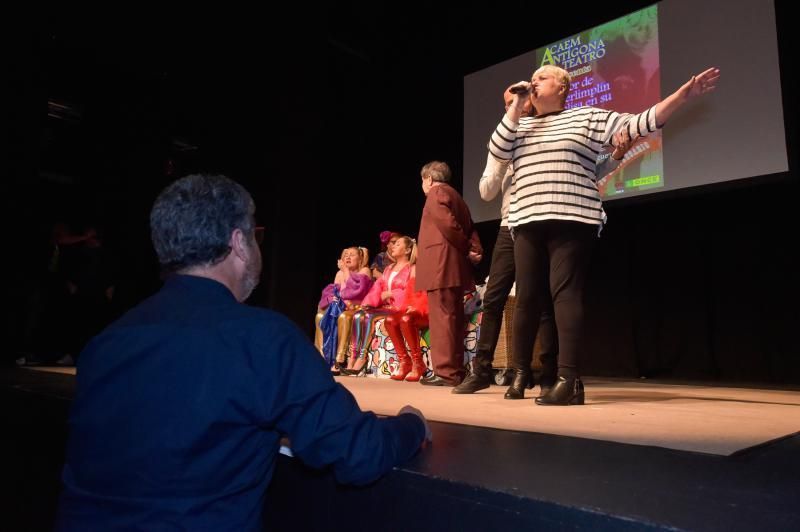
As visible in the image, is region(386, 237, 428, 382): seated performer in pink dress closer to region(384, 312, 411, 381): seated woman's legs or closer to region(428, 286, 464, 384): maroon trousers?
region(384, 312, 411, 381): seated woman's legs

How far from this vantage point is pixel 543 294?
7.47 feet

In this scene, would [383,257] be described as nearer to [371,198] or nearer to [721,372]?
[371,198]

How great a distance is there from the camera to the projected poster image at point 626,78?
4168 millimetres

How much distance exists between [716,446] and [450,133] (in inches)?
194

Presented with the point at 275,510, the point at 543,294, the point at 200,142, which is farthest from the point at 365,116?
the point at 275,510

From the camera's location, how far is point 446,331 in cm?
338

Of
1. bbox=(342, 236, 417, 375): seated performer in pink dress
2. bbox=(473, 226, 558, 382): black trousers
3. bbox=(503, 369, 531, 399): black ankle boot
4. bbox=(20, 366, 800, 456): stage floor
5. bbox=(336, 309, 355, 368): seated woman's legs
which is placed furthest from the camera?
bbox=(336, 309, 355, 368): seated woman's legs

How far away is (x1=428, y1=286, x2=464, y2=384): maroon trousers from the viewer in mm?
3389

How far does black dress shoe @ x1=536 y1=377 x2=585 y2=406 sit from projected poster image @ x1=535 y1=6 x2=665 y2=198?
7.59 feet

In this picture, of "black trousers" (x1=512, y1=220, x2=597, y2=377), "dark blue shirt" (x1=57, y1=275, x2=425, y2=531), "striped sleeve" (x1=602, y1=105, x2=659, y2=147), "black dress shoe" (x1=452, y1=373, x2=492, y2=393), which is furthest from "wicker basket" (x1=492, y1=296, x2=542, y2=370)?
"dark blue shirt" (x1=57, y1=275, x2=425, y2=531)

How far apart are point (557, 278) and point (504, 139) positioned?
1.95ft

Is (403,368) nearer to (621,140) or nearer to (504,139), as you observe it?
(504,139)

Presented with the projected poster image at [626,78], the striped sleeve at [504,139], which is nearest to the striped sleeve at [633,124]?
the striped sleeve at [504,139]

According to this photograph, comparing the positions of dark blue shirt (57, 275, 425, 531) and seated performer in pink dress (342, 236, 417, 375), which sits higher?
seated performer in pink dress (342, 236, 417, 375)
